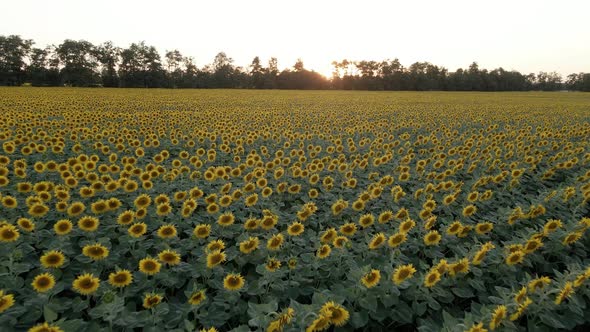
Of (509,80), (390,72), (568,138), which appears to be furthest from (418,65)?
(568,138)

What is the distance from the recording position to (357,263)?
11.8ft

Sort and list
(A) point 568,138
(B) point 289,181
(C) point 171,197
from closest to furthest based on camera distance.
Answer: (C) point 171,197 < (B) point 289,181 < (A) point 568,138

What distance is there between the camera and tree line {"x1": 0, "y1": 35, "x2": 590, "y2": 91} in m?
72.9

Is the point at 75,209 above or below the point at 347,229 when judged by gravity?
above

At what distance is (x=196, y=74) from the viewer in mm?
86375

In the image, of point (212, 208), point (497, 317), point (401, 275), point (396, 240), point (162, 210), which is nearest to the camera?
point (497, 317)

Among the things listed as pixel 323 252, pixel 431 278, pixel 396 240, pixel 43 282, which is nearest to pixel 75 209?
pixel 43 282

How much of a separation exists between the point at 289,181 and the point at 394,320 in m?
3.64

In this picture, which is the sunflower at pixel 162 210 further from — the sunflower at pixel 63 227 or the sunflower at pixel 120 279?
the sunflower at pixel 120 279

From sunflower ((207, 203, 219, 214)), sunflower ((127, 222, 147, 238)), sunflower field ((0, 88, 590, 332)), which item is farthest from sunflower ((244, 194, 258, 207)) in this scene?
sunflower ((127, 222, 147, 238))

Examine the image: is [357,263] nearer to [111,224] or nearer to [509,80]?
[111,224]

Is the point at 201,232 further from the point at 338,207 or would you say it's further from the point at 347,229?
the point at 338,207

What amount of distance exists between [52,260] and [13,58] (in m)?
88.5

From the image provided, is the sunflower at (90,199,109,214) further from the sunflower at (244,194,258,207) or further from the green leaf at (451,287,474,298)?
the green leaf at (451,287,474,298)
